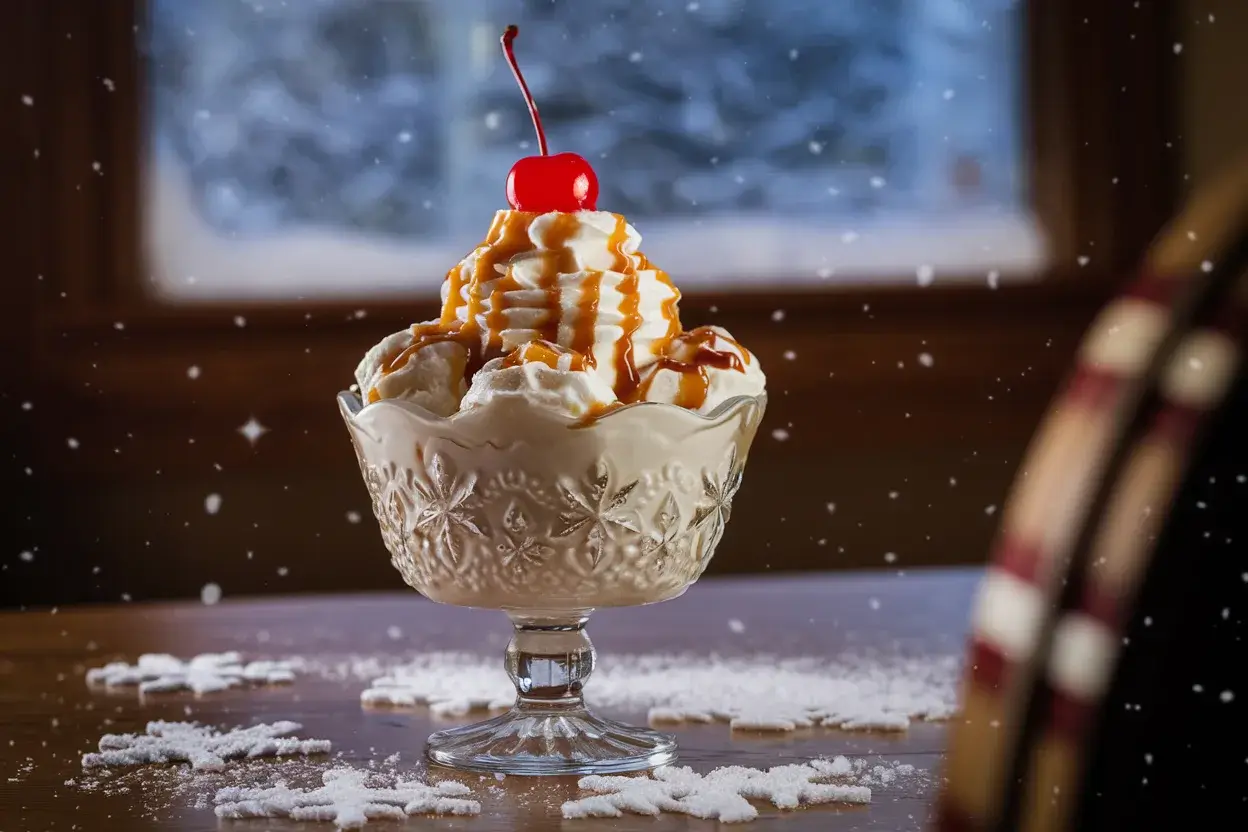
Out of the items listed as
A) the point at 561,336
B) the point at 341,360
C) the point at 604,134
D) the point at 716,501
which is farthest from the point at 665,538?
the point at 604,134

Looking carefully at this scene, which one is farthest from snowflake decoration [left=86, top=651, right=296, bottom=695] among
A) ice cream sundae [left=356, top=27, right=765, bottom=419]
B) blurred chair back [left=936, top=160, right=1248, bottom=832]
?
blurred chair back [left=936, top=160, right=1248, bottom=832]

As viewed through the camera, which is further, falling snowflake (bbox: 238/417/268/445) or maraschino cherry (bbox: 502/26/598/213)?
falling snowflake (bbox: 238/417/268/445)

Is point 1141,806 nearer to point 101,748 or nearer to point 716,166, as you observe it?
point 101,748

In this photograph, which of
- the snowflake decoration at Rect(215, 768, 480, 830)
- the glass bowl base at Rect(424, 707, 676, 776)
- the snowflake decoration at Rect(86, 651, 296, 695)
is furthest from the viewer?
the snowflake decoration at Rect(86, 651, 296, 695)

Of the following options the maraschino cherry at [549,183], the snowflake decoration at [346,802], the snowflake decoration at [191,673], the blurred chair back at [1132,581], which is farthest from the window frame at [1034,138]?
the blurred chair back at [1132,581]

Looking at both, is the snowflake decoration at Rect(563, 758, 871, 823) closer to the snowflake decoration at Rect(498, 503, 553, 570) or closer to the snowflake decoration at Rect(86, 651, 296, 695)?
the snowflake decoration at Rect(498, 503, 553, 570)
